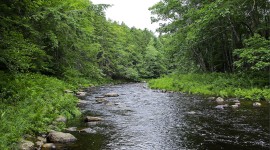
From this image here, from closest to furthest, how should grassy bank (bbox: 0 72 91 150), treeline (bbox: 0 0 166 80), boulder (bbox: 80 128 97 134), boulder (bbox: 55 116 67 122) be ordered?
1. grassy bank (bbox: 0 72 91 150)
2. boulder (bbox: 80 128 97 134)
3. treeline (bbox: 0 0 166 80)
4. boulder (bbox: 55 116 67 122)

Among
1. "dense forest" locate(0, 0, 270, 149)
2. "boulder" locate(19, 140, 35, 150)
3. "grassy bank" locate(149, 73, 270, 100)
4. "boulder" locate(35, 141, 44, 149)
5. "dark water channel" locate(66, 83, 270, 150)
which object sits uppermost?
"dense forest" locate(0, 0, 270, 149)

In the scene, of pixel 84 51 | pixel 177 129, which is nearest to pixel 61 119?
pixel 177 129

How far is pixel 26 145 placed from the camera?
774cm

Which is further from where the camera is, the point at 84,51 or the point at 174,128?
the point at 84,51

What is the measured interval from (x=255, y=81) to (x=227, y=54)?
10.9 m

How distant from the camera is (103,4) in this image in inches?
762

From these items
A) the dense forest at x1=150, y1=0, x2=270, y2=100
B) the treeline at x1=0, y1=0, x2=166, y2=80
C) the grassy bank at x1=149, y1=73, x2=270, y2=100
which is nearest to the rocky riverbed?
the grassy bank at x1=149, y1=73, x2=270, y2=100

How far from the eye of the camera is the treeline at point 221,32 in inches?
812

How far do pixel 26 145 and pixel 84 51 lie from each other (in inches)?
1055

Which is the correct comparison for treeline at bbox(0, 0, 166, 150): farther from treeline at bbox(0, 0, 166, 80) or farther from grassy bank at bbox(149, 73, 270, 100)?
grassy bank at bbox(149, 73, 270, 100)

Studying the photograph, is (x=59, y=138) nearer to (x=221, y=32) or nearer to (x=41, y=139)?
(x=41, y=139)

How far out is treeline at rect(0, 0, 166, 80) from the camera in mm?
11109

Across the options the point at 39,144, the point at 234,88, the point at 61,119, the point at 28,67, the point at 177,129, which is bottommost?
the point at 177,129

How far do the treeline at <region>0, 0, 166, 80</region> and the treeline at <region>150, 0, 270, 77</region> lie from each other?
9.55m
